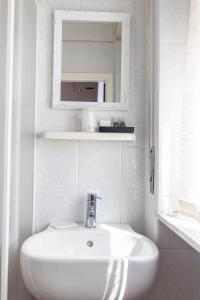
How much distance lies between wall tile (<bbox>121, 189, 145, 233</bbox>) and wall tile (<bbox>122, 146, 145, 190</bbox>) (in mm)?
38

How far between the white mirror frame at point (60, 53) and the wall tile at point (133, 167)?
0.24 metres

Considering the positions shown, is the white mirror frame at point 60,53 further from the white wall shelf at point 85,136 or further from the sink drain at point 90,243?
the sink drain at point 90,243

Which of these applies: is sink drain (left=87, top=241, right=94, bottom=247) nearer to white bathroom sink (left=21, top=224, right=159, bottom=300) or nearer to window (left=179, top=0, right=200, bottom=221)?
white bathroom sink (left=21, top=224, right=159, bottom=300)

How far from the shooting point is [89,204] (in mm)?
1289

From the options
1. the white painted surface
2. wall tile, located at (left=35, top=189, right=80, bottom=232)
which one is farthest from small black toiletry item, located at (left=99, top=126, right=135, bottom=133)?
the white painted surface

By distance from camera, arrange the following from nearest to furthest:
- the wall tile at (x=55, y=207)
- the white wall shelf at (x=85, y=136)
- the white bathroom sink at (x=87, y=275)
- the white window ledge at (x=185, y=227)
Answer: the white window ledge at (x=185, y=227)
the white bathroom sink at (x=87, y=275)
the white wall shelf at (x=85, y=136)
the wall tile at (x=55, y=207)

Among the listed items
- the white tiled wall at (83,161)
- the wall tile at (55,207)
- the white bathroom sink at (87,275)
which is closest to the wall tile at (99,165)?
the white tiled wall at (83,161)

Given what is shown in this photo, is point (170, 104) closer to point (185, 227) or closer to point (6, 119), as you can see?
point (185, 227)

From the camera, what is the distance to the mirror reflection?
1.38 metres

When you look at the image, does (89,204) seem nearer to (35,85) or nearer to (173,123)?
(173,123)

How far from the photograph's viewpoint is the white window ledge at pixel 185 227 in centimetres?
79

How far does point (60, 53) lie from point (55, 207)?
831mm

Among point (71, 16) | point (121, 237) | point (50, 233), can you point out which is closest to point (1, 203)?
point (50, 233)

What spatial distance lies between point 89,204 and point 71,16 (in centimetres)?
101
